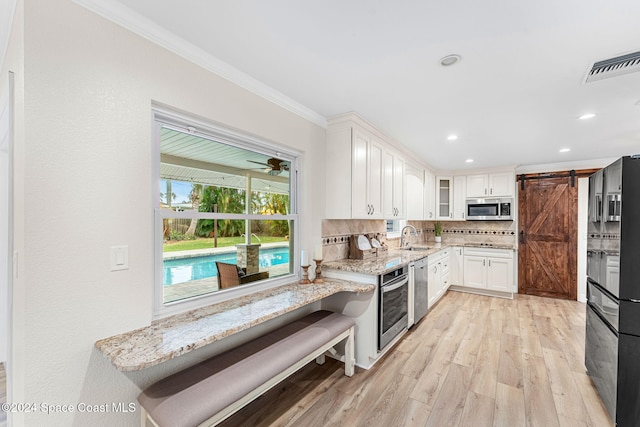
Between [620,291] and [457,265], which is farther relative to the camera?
[457,265]

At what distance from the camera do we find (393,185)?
3660 millimetres

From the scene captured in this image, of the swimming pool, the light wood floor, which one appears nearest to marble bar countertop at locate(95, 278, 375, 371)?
the swimming pool

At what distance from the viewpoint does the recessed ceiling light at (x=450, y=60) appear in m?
1.75

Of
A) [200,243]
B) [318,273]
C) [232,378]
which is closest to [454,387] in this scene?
[318,273]

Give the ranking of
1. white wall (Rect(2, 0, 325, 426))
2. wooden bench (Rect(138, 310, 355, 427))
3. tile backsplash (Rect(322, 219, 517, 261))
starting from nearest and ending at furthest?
white wall (Rect(2, 0, 325, 426)) → wooden bench (Rect(138, 310, 355, 427)) → tile backsplash (Rect(322, 219, 517, 261))

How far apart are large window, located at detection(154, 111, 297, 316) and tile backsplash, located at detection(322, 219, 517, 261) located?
54 cm

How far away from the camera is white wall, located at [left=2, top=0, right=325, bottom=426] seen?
121 centimetres

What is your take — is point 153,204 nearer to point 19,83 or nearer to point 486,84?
point 19,83

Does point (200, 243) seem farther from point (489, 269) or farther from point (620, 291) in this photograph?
point (489, 269)

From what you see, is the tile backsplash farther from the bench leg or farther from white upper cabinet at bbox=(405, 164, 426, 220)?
the bench leg

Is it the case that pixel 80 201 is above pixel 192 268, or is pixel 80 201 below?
above

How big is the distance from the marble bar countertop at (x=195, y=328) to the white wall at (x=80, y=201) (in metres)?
0.13

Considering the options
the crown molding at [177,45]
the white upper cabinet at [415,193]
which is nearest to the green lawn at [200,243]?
the crown molding at [177,45]

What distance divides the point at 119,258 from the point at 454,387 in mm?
2677
